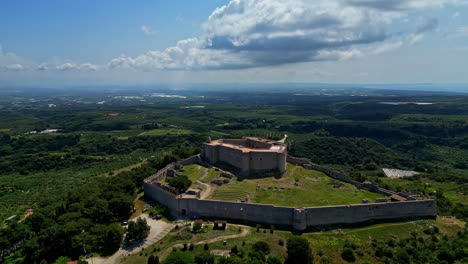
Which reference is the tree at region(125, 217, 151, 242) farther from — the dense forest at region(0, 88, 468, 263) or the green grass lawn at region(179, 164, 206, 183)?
the green grass lawn at region(179, 164, 206, 183)

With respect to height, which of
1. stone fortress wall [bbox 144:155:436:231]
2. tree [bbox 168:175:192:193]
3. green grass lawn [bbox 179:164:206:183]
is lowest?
stone fortress wall [bbox 144:155:436:231]

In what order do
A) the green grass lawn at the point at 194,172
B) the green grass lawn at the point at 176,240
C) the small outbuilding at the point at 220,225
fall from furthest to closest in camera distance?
the green grass lawn at the point at 194,172, the small outbuilding at the point at 220,225, the green grass lawn at the point at 176,240

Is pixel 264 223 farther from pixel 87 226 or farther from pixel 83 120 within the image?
pixel 83 120

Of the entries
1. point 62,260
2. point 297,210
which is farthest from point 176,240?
point 297,210

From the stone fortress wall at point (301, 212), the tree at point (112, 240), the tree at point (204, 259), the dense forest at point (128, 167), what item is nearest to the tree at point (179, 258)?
the tree at point (204, 259)

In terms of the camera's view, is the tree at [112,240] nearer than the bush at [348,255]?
No

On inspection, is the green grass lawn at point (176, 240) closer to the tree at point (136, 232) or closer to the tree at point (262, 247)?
the tree at point (136, 232)

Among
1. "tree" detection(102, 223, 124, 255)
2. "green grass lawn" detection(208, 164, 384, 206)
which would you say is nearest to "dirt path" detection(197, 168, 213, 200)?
"green grass lawn" detection(208, 164, 384, 206)
